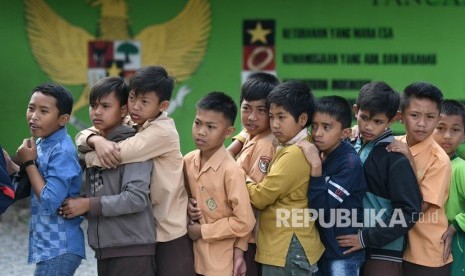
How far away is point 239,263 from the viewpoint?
3.75 meters

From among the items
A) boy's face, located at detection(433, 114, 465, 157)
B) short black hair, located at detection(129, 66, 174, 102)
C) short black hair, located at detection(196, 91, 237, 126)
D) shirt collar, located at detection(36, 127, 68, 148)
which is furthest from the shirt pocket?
boy's face, located at detection(433, 114, 465, 157)

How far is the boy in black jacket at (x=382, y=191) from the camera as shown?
146 inches

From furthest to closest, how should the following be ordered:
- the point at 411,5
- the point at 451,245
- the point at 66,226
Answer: the point at 411,5 < the point at 451,245 < the point at 66,226

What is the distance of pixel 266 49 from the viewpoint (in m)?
7.41

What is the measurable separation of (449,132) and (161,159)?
162 cm

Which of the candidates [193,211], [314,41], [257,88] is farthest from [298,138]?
[314,41]

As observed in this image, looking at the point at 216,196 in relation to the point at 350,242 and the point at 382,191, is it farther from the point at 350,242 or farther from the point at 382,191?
the point at 382,191

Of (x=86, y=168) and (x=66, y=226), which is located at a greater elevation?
(x=86, y=168)

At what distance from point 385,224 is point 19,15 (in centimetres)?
493

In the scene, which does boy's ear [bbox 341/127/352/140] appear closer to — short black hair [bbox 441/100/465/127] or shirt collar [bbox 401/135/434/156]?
shirt collar [bbox 401/135/434/156]

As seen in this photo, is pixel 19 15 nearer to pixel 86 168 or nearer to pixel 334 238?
pixel 86 168

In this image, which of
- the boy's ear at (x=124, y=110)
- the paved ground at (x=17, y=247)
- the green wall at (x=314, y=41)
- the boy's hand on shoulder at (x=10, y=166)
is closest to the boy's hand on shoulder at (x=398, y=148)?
the boy's ear at (x=124, y=110)

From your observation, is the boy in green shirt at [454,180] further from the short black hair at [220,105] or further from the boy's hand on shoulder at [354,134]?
the short black hair at [220,105]

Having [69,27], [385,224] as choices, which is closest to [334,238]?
[385,224]
